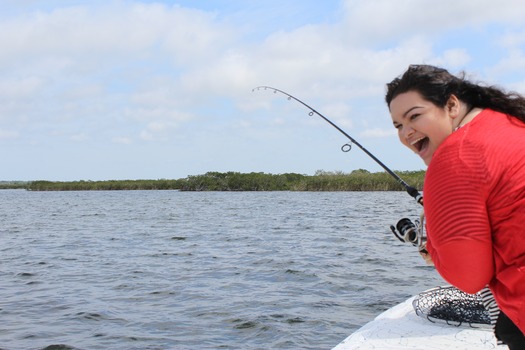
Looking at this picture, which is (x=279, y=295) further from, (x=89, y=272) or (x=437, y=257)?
(x=437, y=257)

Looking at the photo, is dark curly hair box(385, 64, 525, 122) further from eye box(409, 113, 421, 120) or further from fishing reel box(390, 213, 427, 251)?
fishing reel box(390, 213, 427, 251)

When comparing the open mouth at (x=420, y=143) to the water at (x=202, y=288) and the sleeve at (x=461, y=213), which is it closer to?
the sleeve at (x=461, y=213)

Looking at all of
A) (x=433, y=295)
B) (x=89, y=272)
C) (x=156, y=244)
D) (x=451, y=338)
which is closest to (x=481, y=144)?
(x=451, y=338)

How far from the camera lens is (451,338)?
15.0 feet

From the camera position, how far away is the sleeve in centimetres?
173

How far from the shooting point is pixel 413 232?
267 cm

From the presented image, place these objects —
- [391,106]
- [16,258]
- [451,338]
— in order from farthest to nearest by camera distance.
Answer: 1. [16,258]
2. [451,338]
3. [391,106]

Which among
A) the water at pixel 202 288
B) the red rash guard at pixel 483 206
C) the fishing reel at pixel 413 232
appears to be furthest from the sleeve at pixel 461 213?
the water at pixel 202 288

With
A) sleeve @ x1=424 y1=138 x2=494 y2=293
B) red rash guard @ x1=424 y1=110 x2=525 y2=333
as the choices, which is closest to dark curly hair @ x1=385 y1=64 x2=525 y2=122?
red rash guard @ x1=424 y1=110 x2=525 y2=333

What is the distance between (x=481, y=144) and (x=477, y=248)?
0.32 meters

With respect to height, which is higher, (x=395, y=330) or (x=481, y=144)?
(x=481, y=144)

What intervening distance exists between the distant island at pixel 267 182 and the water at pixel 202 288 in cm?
2913

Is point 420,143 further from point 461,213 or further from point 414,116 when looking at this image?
point 461,213

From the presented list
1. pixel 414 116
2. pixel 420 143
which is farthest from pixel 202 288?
pixel 414 116
